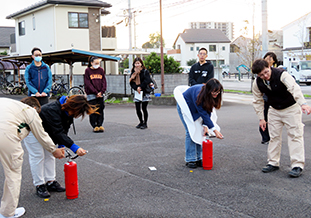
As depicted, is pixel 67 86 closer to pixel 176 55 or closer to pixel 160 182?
pixel 160 182

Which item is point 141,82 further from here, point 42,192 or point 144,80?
point 42,192

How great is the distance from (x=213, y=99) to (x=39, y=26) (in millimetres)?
30788

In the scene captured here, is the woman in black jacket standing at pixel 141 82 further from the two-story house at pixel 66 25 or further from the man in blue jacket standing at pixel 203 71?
the two-story house at pixel 66 25

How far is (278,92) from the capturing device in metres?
5.00

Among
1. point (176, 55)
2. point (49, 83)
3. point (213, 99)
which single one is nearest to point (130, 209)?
point (213, 99)

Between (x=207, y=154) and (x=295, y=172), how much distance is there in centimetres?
131

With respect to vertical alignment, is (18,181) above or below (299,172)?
above

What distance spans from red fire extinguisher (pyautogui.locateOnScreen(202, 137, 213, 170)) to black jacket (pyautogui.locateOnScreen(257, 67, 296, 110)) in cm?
115

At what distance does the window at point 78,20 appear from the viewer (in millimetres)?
30656

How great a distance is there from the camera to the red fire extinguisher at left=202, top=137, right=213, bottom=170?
17.3ft

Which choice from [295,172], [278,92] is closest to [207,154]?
[295,172]

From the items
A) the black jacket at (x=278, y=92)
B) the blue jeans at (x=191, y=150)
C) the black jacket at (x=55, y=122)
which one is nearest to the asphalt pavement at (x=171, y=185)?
the blue jeans at (x=191, y=150)

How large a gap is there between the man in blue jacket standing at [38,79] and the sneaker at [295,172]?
590cm

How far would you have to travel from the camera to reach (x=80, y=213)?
3.83 metres
